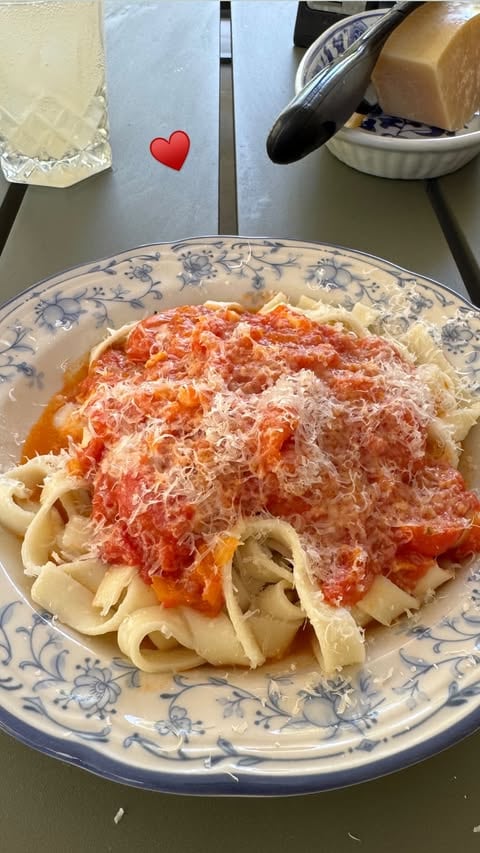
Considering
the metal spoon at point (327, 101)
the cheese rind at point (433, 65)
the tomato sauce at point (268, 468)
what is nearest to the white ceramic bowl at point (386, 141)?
the cheese rind at point (433, 65)

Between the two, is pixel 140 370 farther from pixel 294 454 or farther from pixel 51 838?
pixel 51 838

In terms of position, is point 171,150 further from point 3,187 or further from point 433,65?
point 433,65

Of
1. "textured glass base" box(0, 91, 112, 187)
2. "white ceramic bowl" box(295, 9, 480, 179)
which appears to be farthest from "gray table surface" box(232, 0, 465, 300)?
"textured glass base" box(0, 91, 112, 187)

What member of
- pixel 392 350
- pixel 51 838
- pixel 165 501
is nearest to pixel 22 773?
pixel 51 838

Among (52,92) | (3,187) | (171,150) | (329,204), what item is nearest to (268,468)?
(329,204)

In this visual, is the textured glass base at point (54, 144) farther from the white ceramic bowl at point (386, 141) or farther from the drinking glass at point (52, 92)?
the white ceramic bowl at point (386, 141)

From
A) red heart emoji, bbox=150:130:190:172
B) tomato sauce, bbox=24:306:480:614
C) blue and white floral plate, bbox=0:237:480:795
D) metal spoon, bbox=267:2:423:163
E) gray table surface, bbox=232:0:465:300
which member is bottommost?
blue and white floral plate, bbox=0:237:480:795

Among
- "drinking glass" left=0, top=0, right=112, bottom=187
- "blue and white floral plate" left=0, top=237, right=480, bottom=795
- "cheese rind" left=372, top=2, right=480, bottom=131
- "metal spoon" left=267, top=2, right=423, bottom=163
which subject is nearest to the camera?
"blue and white floral plate" left=0, top=237, right=480, bottom=795

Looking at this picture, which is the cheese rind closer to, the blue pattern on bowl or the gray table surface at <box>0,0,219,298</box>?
the blue pattern on bowl
